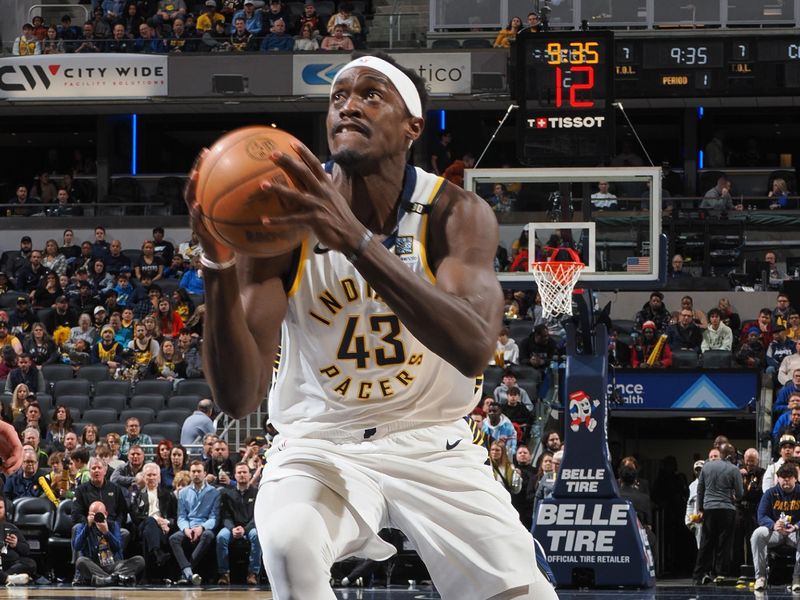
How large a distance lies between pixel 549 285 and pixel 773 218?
9.89 meters

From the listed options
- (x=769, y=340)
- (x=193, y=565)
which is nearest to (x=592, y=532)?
(x=193, y=565)

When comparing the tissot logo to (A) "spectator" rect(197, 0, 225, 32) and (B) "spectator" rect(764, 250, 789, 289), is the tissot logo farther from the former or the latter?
Result: (A) "spectator" rect(197, 0, 225, 32)

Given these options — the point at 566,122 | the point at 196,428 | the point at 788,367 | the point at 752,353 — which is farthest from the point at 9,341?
the point at 788,367

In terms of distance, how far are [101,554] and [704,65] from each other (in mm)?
11411

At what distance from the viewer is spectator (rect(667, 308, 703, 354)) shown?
1862cm

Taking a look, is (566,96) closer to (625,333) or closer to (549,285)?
(549,285)

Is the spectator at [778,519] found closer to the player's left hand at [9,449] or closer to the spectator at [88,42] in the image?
the player's left hand at [9,449]

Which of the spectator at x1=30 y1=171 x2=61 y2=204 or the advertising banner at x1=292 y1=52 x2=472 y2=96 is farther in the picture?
the spectator at x1=30 y1=171 x2=61 y2=204

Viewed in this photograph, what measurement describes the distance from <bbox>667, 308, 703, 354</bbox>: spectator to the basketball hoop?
17.8ft

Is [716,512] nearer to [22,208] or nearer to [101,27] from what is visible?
[22,208]

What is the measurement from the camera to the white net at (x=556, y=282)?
43.5ft

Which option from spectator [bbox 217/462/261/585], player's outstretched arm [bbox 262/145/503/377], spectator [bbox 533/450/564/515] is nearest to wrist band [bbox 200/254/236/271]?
player's outstretched arm [bbox 262/145/503/377]

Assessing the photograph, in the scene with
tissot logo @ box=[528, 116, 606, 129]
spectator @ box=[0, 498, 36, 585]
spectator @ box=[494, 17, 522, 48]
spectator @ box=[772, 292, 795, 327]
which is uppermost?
spectator @ box=[494, 17, 522, 48]

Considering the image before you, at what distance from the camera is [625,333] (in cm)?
1952
